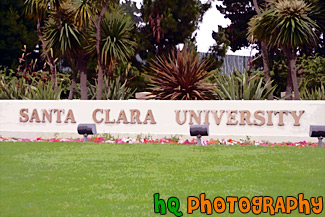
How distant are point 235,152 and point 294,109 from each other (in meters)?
3.48

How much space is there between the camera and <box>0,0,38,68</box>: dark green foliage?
37031 millimetres

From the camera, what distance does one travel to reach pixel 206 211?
28.4 ft

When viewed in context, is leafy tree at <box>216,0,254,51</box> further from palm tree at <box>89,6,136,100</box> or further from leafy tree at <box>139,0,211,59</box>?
palm tree at <box>89,6,136,100</box>

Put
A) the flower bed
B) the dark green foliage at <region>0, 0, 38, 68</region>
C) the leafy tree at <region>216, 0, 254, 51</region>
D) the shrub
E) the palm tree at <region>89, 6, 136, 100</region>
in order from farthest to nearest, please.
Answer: the leafy tree at <region>216, 0, 254, 51</region>, the dark green foliage at <region>0, 0, 38, 68</region>, the palm tree at <region>89, 6, 136, 100</region>, the shrub, the flower bed

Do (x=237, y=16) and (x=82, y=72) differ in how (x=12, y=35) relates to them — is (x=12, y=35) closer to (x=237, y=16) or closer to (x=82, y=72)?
(x=82, y=72)

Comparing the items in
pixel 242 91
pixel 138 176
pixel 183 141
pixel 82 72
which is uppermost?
pixel 82 72

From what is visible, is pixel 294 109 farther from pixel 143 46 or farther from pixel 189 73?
pixel 143 46

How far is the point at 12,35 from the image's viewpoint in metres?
37.6

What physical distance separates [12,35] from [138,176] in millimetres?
27926

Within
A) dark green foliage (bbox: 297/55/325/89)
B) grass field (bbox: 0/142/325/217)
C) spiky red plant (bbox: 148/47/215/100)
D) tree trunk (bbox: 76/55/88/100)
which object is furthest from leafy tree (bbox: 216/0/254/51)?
grass field (bbox: 0/142/325/217)

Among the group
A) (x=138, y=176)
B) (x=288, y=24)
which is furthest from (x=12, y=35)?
(x=138, y=176)

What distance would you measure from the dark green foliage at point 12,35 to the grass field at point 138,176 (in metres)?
21.4

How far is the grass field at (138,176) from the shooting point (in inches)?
359

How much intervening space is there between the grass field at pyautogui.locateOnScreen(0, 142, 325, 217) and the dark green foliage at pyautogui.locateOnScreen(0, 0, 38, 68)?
21380 mm
